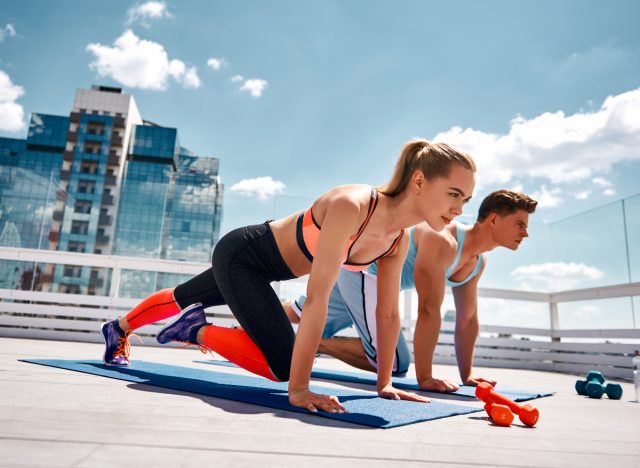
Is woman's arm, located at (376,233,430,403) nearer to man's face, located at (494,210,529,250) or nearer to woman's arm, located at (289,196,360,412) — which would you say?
woman's arm, located at (289,196,360,412)

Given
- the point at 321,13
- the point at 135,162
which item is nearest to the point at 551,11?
the point at 321,13

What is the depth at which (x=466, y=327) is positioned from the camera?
9.98 feet

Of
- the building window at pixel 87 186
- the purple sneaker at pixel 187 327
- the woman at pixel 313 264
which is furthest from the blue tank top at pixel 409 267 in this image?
the building window at pixel 87 186

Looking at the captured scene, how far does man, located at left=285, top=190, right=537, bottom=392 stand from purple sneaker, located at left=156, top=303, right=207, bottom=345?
0.92m

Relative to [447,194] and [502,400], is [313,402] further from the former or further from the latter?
[447,194]

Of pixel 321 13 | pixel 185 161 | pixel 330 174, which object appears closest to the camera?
pixel 321 13

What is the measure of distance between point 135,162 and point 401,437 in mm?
64790

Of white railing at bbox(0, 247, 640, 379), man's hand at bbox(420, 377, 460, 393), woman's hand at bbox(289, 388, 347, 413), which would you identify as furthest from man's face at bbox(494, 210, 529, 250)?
white railing at bbox(0, 247, 640, 379)

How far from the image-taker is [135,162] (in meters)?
60.5

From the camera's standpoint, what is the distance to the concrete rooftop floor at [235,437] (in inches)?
33.7

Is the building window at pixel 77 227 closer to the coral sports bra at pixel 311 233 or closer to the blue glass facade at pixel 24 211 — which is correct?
the blue glass facade at pixel 24 211

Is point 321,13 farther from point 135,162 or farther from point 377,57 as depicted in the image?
point 135,162

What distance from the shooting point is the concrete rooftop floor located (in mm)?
857

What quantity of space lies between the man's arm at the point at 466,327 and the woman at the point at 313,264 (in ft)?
3.88
